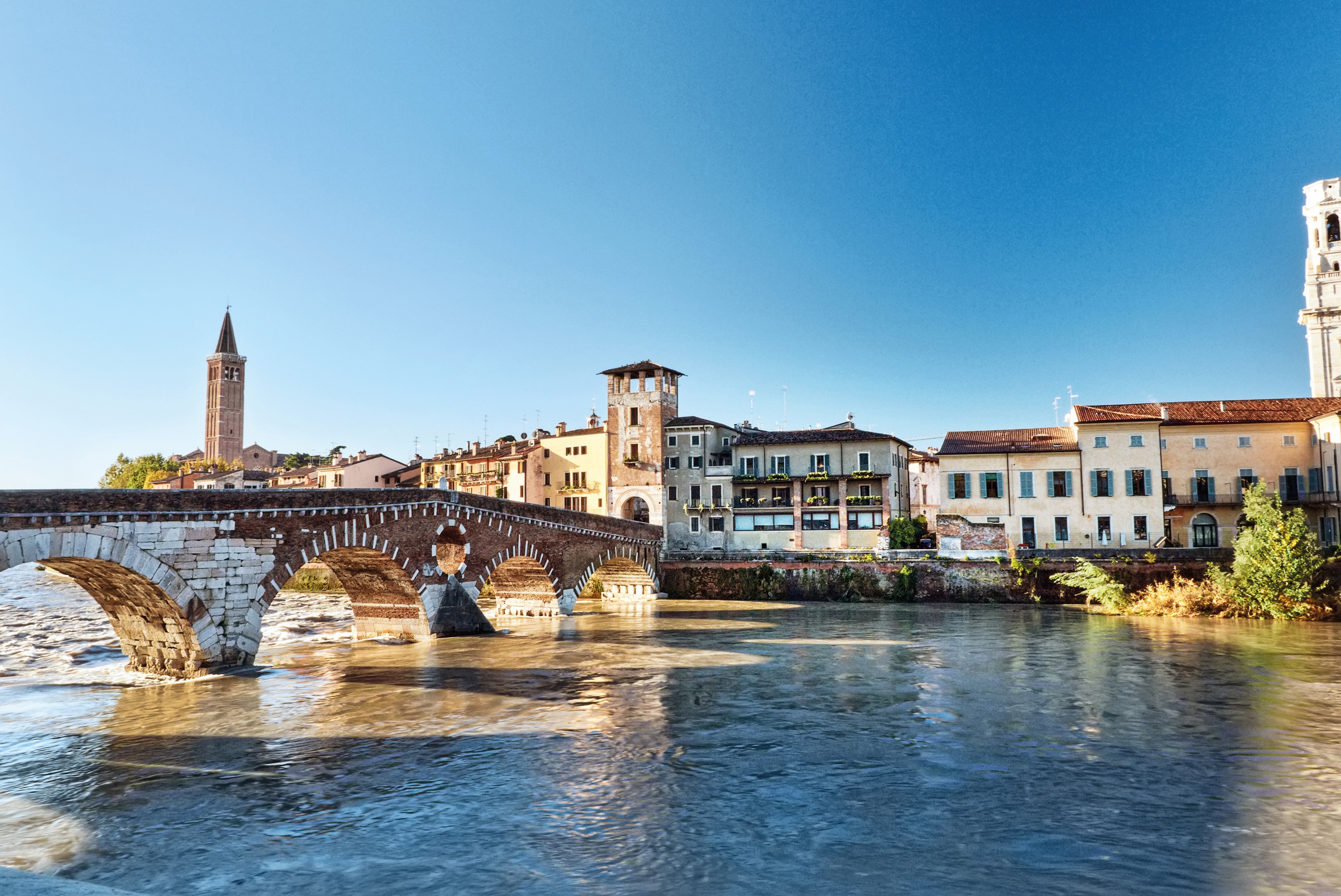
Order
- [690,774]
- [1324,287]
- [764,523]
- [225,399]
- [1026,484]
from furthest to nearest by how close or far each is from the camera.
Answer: [225,399] → [1324,287] → [764,523] → [1026,484] → [690,774]

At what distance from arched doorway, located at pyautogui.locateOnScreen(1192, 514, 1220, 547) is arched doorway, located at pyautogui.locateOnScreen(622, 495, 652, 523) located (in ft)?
103

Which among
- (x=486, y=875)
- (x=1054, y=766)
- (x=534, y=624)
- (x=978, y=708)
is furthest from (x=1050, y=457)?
(x=486, y=875)

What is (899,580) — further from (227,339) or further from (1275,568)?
(227,339)

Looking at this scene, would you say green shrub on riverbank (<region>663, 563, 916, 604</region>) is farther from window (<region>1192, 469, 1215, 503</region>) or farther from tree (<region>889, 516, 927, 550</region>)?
window (<region>1192, 469, 1215, 503</region>)

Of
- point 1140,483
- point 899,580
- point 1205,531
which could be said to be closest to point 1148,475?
point 1140,483

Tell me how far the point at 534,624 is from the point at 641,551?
11000mm

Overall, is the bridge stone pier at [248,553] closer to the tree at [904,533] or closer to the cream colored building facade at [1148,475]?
the tree at [904,533]

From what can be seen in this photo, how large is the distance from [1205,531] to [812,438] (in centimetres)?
2199

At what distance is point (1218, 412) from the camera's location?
47.6 m

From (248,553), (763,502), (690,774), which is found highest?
(763,502)

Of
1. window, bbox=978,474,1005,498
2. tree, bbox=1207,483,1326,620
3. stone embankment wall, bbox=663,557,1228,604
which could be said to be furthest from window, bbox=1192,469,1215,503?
tree, bbox=1207,483,1326,620

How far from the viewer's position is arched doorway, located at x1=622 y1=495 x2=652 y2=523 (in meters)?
58.6

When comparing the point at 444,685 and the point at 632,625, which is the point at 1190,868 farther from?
the point at 632,625

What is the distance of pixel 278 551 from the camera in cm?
2308
